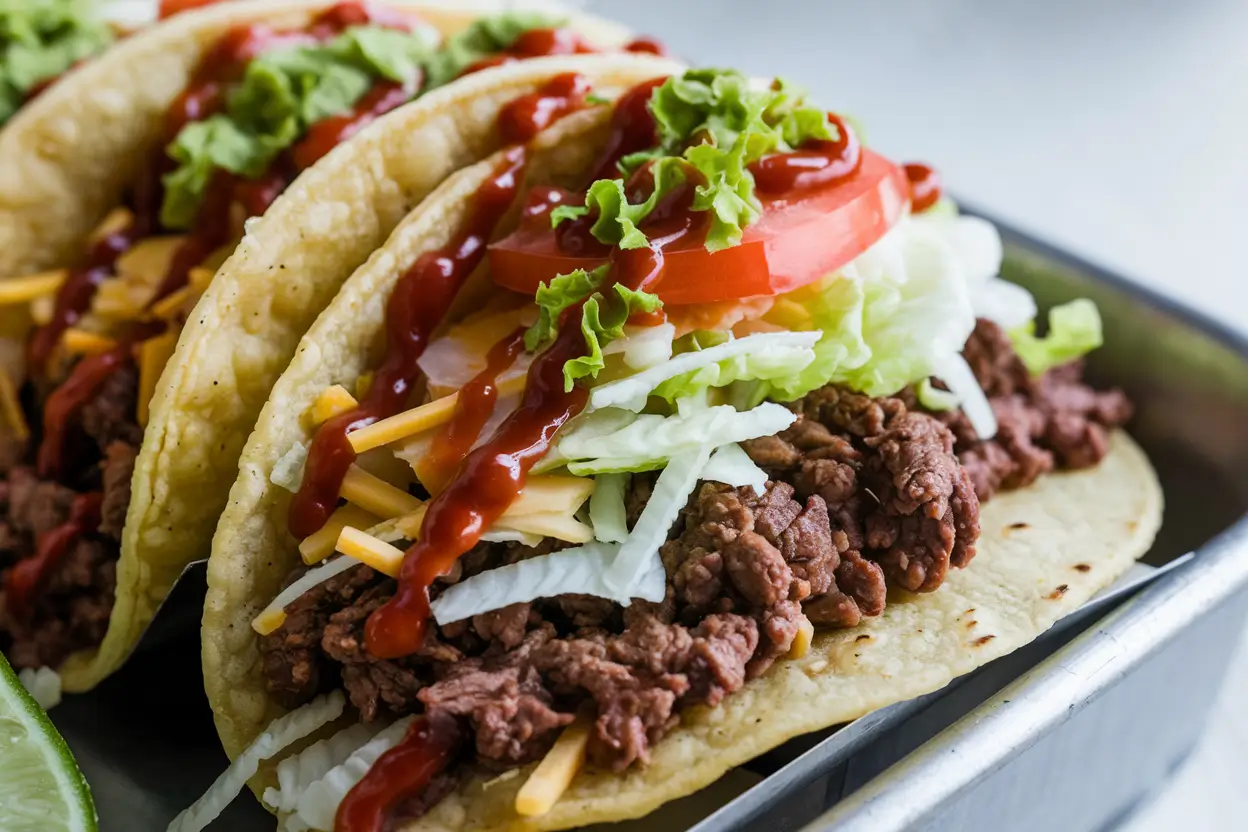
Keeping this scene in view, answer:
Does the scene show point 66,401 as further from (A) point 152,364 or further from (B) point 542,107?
(B) point 542,107

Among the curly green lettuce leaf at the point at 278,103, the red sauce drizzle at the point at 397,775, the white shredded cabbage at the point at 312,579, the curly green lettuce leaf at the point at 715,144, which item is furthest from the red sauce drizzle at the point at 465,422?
the curly green lettuce leaf at the point at 278,103

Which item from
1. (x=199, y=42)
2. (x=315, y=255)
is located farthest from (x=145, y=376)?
(x=199, y=42)

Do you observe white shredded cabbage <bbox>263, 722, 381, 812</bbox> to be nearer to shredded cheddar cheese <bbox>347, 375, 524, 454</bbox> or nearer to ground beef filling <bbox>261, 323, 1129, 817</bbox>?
ground beef filling <bbox>261, 323, 1129, 817</bbox>

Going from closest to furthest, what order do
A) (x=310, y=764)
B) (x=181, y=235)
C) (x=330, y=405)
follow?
(x=310, y=764)
(x=330, y=405)
(x=181, y=235)

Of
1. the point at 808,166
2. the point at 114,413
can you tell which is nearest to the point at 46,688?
the point at 114,413

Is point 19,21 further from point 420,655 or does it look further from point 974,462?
point 974,462

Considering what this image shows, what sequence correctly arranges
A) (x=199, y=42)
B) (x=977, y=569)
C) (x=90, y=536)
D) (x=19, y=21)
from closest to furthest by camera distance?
(x=977, y=569) → (x=90, y=536) → (x=199, y=42) → (x=19, y=21)

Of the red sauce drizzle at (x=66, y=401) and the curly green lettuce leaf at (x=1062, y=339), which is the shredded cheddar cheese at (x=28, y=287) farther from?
the curly green lettuce leaf at (x=1062, y=339)
